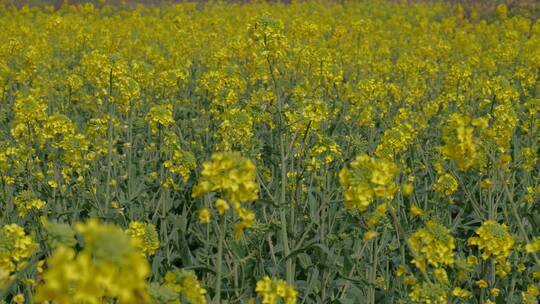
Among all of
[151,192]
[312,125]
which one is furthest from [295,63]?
[312,125]

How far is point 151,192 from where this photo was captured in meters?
5.05

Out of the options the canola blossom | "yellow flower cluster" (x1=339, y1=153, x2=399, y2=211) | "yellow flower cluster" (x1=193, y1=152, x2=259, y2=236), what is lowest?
the canola blossom

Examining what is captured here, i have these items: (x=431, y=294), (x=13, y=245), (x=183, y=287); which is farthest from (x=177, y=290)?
(x=431, y=294)

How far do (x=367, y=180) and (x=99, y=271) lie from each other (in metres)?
1.34

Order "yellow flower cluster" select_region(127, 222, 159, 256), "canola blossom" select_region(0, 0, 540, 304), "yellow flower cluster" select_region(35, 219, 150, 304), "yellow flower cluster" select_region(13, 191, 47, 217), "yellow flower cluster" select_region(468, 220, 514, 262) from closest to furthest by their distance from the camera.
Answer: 1. "yellow flower cluster" select_region(35, 219, 150, 304)
2. "canola blossom" select_region(0, 0, 540, 304)
3. "yellow flower cluster" select_region(468, 220, 514, 262)
4. "yellow flower cluster" select_region(127, 222, 159, 256)
5. "yellow flower cluster" select_region(13, 191, 47, 217)

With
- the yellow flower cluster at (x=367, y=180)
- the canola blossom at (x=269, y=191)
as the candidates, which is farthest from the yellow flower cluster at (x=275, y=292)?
the yellow flower cluster at (x=367, y=180)

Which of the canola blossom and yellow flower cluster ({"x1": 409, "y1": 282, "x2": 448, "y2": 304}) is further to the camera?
yellow flower cluster ({"x1": 409, "y1": 282, "x2": 448, "y2": 304})

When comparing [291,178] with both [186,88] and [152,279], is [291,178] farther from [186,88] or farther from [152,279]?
[186,88]

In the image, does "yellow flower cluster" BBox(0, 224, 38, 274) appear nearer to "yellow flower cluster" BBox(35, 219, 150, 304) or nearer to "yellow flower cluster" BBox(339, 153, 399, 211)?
"yellow flower cluster" BBox(35, 219, 150, 304)

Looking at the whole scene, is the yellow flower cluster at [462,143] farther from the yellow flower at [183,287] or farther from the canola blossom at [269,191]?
the yellow flower at [183,287]

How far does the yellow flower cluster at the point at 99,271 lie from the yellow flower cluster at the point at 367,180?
1.20 meters

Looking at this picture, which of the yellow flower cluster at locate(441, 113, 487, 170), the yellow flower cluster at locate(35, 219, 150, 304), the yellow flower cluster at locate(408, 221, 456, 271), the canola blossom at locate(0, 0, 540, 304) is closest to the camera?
the yellow flower cluster at locate(35, 219, 150, 304)

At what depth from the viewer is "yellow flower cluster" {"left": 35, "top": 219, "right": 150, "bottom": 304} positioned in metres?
1.31

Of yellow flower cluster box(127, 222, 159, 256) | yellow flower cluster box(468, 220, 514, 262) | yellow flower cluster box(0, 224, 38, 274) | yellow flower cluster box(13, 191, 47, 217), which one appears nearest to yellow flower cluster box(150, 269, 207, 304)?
yellow flower cluster box(0, 224, 38, 274)
